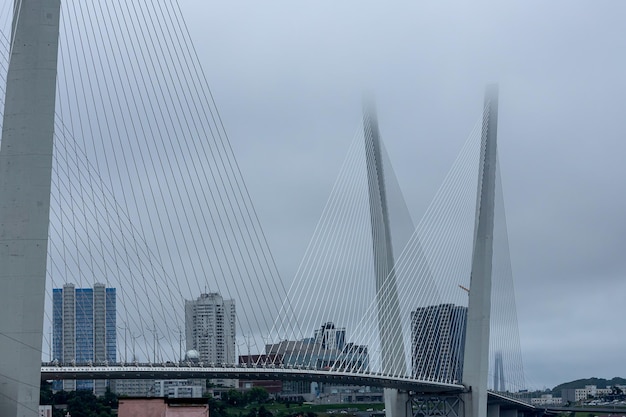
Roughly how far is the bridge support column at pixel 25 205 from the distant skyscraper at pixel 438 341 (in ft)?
71.8

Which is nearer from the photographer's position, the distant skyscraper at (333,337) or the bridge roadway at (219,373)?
the bridge roadway at (219,373)

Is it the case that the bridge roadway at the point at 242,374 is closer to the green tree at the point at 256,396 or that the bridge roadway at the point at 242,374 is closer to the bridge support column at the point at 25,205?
the bridge support column at the point at 25,205

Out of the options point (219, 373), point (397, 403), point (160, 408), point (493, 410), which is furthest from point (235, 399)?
point (160, 408)

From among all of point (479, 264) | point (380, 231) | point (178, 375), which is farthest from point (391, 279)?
point (178, 375)

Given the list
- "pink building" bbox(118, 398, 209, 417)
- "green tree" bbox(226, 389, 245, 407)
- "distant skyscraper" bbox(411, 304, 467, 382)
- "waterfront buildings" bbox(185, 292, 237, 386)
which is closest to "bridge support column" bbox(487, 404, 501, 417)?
"waterfront buildings" bbox(185, 292, 237, 386)

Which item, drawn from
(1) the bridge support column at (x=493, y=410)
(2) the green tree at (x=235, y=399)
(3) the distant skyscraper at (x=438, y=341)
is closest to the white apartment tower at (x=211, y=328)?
(2) the green tree at (x=235, y=399)

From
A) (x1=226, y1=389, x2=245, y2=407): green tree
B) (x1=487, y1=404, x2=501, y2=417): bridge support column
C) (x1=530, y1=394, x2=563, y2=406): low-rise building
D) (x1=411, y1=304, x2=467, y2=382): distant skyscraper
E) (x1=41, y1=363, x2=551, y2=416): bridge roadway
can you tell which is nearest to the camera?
(x1=41, y1=363, x2=551, y2=416): bridge roadway

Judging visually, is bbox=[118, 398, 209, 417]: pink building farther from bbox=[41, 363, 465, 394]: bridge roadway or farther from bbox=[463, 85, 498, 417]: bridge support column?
bbox=[463, 85, 498, 417]: bridge support column

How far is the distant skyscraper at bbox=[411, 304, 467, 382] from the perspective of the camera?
151 ft

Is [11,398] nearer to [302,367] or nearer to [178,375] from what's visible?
[178,375]

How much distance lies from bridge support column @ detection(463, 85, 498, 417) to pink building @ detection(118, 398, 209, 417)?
2379cm

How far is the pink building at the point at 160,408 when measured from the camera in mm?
22938

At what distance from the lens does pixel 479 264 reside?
4631 centimetres

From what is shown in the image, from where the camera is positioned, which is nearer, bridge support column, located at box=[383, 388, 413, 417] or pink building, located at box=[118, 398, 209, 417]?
pink building, located at box=[118, 398, 209, 417]
